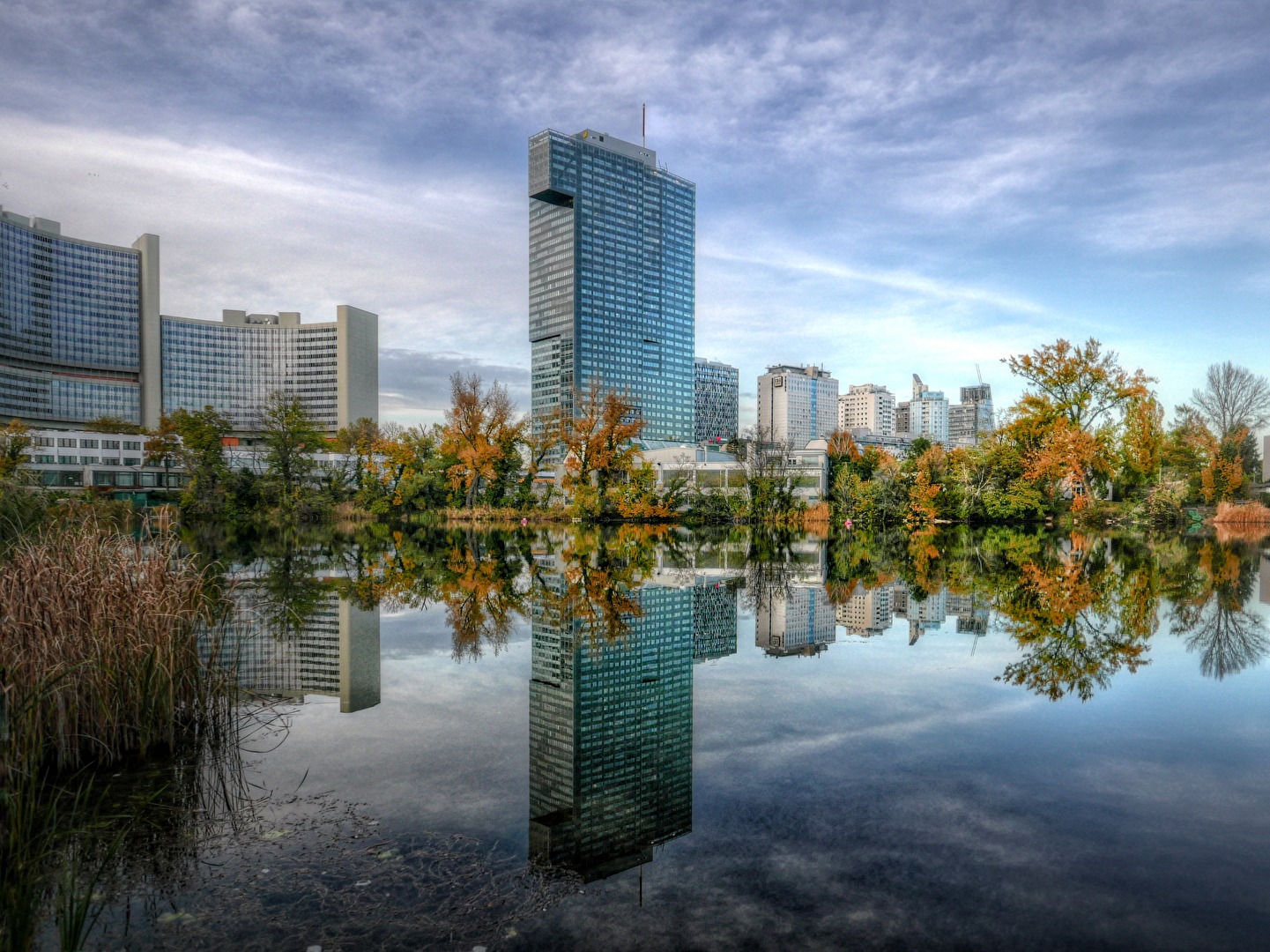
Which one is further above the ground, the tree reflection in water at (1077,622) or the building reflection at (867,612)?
the tree reflection in water at (1077,622)

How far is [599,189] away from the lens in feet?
335

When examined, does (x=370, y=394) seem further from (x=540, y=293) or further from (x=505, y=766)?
(x=505, y=766)

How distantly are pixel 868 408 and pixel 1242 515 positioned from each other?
138 m

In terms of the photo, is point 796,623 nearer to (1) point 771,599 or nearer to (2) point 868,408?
(1) point 771,599

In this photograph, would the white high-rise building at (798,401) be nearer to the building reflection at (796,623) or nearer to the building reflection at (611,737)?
the building reflection at (796,623)

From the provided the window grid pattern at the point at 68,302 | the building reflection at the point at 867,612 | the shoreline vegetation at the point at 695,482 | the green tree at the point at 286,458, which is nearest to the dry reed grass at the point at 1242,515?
the shoreline vegetation at the point at 695,482

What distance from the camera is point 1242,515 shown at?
39656mm

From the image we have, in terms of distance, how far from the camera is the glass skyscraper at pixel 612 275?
331ft

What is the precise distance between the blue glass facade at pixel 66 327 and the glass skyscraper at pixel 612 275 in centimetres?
5141

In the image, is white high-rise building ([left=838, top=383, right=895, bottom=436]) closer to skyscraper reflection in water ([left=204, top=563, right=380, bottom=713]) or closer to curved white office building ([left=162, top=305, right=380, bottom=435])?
curved white office building ([left=162, top=305, right=380, bottom=435])

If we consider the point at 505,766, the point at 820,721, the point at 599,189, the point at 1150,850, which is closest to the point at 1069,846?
the point at 1150,850

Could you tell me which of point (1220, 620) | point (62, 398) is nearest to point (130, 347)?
point (62, 398)

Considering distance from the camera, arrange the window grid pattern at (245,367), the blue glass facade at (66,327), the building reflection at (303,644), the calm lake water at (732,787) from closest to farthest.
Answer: the calm lake water at (732,787) → the building reflection at (303,644) → the blue glass facade at (66,327) → the window grid pattern at (245,367)

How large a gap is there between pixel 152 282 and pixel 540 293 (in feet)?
164
